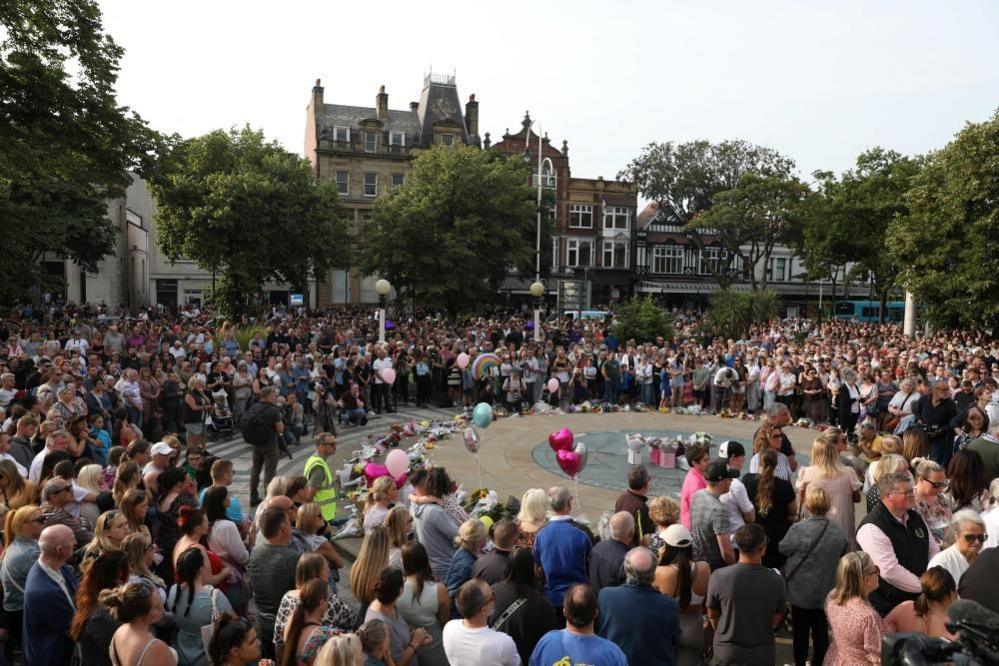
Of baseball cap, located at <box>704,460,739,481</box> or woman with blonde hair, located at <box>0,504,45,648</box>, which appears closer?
woman with blonde hair, located at <box>0,504,45,648</box>

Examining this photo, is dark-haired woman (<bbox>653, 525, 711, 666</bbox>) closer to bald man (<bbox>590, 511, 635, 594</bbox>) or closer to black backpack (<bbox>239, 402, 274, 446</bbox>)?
bald man (<bbox>590, 511, 635, 594</bbox>)

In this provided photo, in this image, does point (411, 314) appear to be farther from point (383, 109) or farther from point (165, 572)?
point (165, 572)

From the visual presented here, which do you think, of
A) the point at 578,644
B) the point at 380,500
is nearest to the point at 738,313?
the point at 380,500

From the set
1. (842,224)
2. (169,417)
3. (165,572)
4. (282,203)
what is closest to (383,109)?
(282,203)

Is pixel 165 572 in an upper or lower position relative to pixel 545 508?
lower

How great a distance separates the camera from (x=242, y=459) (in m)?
14.0

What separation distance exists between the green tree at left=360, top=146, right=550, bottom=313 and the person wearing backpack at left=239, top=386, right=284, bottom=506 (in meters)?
27.7

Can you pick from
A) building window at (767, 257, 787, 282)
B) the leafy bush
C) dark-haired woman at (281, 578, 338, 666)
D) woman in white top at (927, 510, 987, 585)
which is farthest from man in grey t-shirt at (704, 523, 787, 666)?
building window at (767, 257, 787, 282)

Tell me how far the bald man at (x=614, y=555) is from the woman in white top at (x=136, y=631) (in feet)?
9.57

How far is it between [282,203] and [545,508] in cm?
3556

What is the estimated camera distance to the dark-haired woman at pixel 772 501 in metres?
6.57

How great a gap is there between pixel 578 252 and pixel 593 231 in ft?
7.30

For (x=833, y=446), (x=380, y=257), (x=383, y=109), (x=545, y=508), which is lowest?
(x=545, y=508)

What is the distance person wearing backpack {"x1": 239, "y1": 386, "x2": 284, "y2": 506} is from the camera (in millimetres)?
10438
